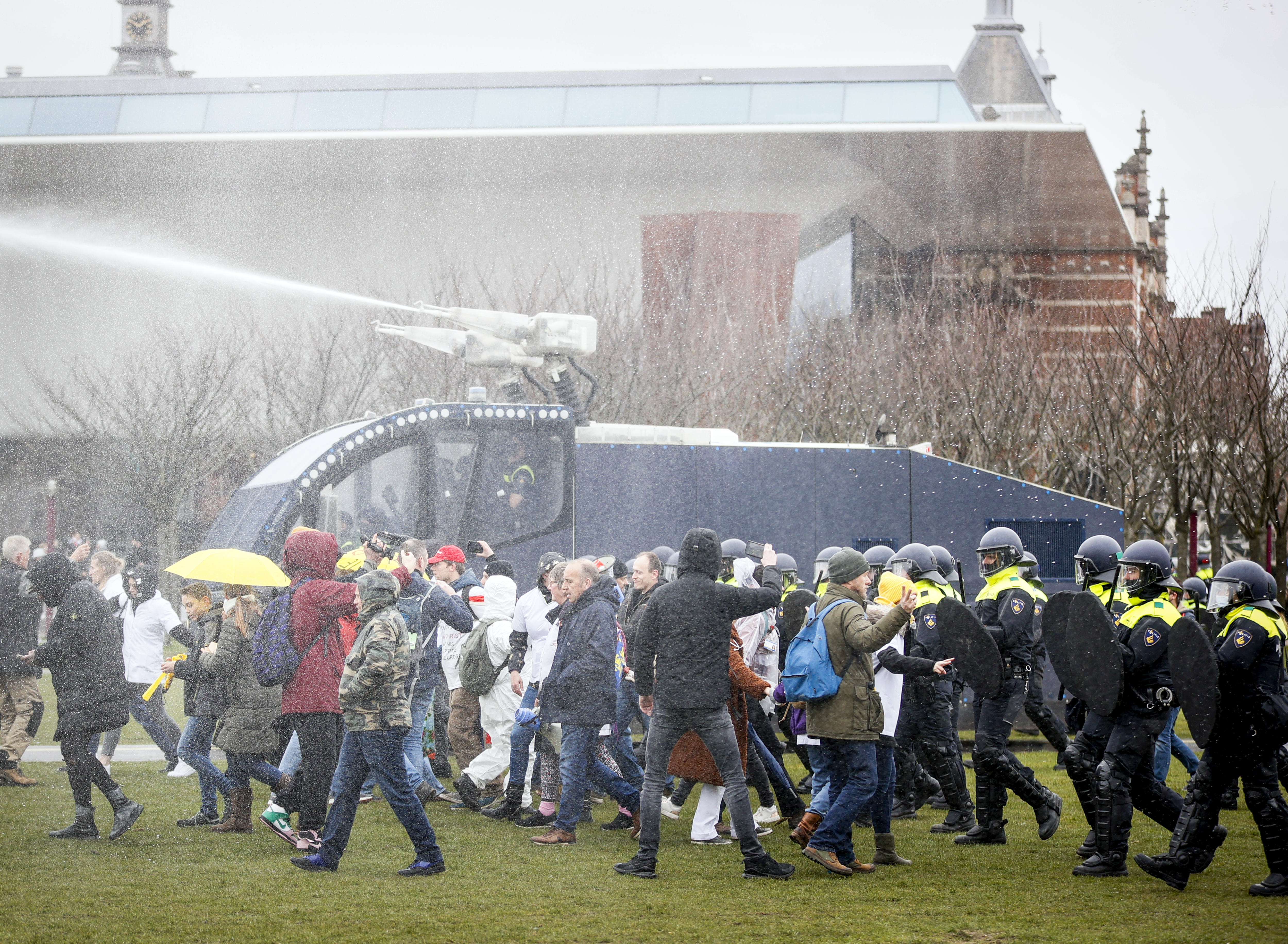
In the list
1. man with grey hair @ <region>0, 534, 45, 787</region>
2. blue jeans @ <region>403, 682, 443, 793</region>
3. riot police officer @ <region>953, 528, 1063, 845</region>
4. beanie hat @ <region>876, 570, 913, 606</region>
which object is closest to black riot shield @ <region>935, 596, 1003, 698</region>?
riot police officer @ <region>953, 528, 1063, 845</region>

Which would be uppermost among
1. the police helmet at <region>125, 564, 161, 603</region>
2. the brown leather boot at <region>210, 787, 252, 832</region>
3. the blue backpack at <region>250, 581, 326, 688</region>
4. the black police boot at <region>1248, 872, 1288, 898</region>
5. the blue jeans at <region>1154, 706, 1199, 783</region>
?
the police helmet at <region>125, 564, 161, 603</region>

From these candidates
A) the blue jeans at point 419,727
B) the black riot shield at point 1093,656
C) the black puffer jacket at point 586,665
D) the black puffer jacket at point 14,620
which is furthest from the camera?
the black puffer jacket at point 14,620

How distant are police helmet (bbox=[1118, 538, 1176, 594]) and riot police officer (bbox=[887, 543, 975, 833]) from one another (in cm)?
140

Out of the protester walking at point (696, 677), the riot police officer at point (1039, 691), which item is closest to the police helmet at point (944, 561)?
the riot police officer at point (1039, 691)

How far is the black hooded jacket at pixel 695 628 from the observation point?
310 inches

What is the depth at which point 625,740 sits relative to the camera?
1002 cm

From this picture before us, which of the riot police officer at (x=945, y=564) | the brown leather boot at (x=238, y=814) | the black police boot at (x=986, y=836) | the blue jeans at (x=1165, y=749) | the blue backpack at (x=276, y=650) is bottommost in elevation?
the brown leather boot at (x=238, y=814)

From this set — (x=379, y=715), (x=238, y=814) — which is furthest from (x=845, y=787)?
(x=238, y=814)

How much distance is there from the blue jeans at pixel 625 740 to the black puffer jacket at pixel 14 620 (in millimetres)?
4465

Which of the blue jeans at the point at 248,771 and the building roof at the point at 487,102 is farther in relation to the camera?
the building roof at the point at 487,102

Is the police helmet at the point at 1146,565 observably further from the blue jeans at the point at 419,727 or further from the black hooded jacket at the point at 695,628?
the blue jeans at the point at 419,727

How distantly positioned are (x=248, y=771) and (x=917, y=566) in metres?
4.25

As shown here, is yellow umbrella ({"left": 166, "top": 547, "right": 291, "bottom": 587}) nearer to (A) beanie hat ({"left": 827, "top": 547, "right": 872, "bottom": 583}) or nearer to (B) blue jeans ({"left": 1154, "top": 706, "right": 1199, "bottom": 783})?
(A) beanie hat ({"left": 827, "top": 547, "right": 872, "bottom": 583})

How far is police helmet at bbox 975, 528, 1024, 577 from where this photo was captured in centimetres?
928
